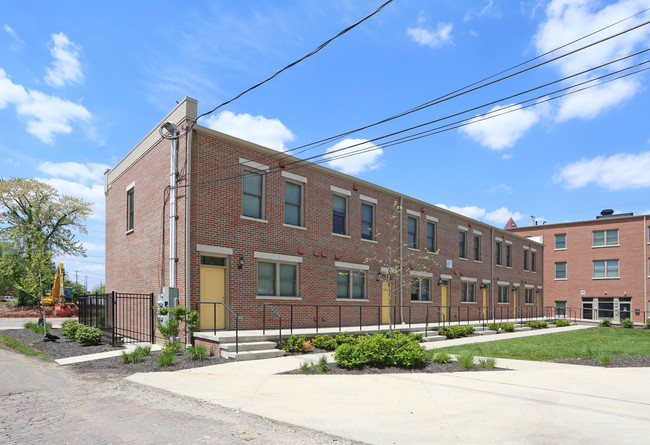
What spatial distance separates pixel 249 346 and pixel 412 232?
13.6 meters

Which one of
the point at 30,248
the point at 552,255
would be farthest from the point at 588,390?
the point at 552,255

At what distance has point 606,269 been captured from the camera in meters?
43.8

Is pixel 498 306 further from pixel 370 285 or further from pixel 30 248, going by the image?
pixel 30 248

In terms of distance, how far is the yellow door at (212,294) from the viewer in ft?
47.1

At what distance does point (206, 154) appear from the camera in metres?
14.6

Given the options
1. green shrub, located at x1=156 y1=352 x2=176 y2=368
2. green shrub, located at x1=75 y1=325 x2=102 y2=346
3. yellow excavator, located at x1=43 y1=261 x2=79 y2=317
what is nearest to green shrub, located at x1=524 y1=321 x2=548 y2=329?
green shrub, located at x1=156 y1=352 x2=176 y2=368

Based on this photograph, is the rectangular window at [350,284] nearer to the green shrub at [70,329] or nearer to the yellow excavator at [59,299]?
the green shrub at [70,329]

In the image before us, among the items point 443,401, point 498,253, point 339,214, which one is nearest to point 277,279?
point 339,214

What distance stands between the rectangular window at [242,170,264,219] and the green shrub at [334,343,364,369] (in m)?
6.77

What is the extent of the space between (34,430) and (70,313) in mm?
31706

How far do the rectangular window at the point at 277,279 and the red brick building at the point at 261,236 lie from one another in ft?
0.12

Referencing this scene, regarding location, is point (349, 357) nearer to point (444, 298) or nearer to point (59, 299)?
point (444, 298)

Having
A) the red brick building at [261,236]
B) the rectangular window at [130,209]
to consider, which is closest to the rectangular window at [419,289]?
the red brick building at [261,236]

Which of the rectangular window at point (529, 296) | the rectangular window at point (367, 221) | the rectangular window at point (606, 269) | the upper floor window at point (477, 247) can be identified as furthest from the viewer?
the rectangular window at point (606, 269)
